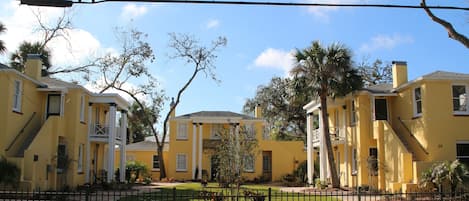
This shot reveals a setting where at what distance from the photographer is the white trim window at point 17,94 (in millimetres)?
24609

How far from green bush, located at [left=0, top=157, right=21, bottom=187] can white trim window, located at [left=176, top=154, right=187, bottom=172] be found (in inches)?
882

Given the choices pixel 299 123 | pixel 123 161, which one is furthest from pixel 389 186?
pixel 299 123

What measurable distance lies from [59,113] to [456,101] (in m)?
20.4

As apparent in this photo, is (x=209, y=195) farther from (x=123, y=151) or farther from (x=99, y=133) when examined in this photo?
(x=123, y=151)

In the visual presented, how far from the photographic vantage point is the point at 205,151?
4428 cm

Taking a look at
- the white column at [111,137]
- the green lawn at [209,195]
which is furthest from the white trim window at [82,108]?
the green lawn at [209,195]

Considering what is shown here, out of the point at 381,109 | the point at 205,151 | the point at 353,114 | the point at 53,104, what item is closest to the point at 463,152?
the point at 381,109

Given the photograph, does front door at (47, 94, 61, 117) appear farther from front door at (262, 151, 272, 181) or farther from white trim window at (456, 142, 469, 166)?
front door at (262, 151, 272, 181)

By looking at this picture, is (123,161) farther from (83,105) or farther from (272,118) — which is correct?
(272,118)

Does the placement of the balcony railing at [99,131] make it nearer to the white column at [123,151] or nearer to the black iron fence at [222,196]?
the white column at [123,151]

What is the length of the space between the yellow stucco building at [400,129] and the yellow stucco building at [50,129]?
14289mm

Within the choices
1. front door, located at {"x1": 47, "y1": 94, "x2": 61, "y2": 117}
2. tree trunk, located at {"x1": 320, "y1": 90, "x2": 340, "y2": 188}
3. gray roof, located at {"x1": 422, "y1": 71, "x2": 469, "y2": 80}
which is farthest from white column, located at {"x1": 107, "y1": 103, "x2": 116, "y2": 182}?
gray roof, located at {"x1": 422, "y1": 71, "x2": 469, "y2": 80}

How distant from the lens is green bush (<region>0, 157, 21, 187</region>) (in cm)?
2164

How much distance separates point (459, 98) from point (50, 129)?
20261 mm
